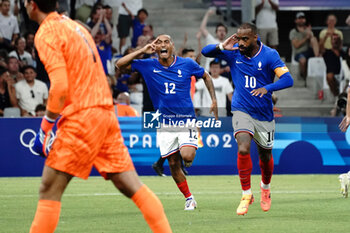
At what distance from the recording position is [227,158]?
16766mm

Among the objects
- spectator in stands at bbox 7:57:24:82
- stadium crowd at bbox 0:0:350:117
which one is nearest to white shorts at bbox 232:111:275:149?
stadium crowd at bbox 0:0:350:117

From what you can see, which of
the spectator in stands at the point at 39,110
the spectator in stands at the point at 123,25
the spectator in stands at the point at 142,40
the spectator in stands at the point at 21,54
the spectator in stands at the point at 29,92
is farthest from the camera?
the spectator in stands at the point at 123,25

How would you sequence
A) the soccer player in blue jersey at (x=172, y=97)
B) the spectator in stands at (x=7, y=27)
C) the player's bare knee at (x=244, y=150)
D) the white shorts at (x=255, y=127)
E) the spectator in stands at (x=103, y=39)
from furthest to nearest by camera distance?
the spectator in stands at (x=103, y=39) < the spectator in stands at (x=7, y=27) < the soccer player in blue jersey at (x=172, y=97) < the white shorts at (x=255, y=127) < the player's bare knee at (x=244, y=150)

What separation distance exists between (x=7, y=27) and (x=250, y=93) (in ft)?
35.1

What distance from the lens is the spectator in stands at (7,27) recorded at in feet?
63.8

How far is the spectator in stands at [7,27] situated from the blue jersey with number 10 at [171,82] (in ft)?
29.1

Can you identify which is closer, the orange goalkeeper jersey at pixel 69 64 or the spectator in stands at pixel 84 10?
the orange goalkeeper jersey at pixel 69 64

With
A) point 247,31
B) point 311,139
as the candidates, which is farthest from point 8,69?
point 247,31

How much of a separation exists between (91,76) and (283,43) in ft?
62.4

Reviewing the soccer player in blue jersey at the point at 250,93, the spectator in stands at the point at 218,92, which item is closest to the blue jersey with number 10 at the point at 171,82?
the soccer player in blue jersey at the point at 250,93

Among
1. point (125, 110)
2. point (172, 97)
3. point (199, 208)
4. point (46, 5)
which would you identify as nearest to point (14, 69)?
point (125, 110)

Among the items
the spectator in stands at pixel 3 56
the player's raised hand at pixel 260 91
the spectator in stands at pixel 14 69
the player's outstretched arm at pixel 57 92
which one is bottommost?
the spectator in stands at pixel 14 69

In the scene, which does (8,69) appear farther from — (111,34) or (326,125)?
(326,125)

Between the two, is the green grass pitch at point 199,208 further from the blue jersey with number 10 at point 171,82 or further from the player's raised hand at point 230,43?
the player's raised hand at point 230,43
